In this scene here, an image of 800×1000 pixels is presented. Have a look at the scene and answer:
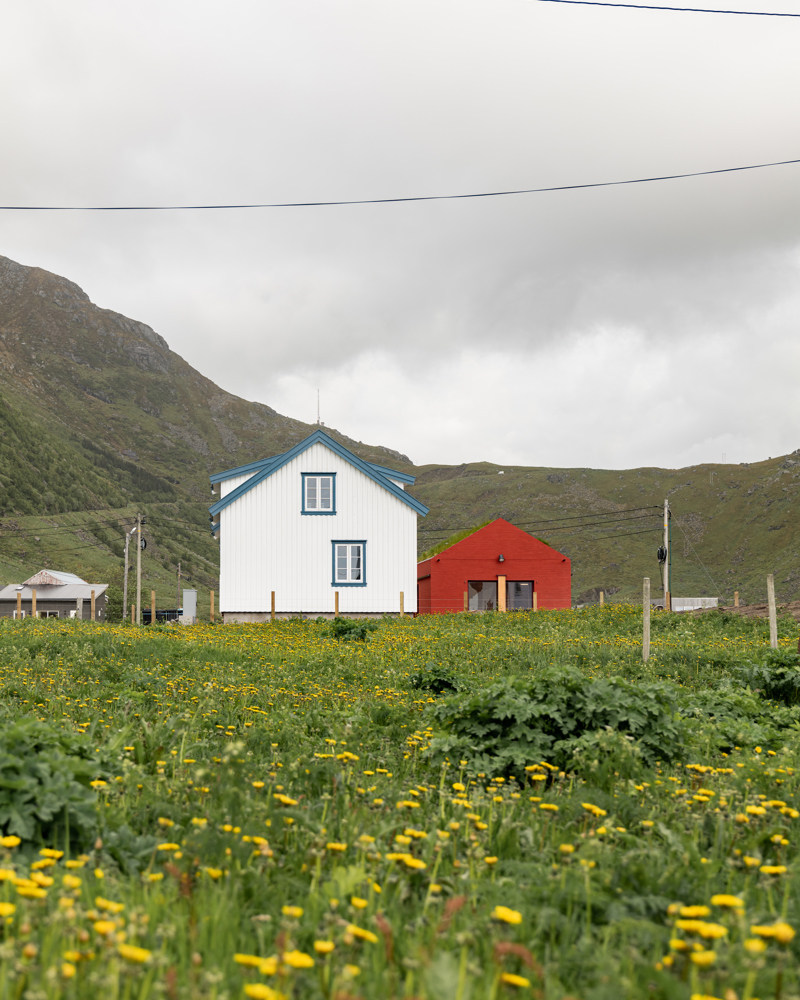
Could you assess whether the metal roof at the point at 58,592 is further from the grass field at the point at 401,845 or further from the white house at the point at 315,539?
the grass field at the point at 401,845

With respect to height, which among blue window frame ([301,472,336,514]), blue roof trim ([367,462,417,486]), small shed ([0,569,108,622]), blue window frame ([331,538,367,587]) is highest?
blue roof trim ([367,462,417,486])

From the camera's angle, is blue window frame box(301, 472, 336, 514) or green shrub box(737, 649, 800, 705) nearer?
green shrub box(737, 649, 800, 705)

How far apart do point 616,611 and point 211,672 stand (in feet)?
49.6

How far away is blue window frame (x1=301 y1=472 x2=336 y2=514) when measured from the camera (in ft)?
88.1

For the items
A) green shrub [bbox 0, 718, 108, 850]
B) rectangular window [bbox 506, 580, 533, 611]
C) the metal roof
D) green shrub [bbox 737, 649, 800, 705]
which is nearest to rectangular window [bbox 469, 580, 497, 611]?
rectangular window [bbox 506, 580, 533, 611]

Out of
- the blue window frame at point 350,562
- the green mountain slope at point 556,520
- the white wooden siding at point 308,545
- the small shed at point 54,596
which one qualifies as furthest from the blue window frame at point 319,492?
the green mountain slope at point 556,520

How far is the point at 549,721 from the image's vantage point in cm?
546

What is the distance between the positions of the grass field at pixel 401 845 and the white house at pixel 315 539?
18.5 metres

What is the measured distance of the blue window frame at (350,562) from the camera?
2658 cm

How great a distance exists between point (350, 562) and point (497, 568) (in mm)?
9246

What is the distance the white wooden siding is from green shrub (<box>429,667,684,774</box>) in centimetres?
2087

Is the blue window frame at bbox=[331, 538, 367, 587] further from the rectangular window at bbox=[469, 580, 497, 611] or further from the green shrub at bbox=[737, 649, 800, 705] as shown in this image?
the green shrub at bbox=[737, 649, 800, 705]

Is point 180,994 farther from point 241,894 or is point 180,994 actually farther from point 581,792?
point 581,792

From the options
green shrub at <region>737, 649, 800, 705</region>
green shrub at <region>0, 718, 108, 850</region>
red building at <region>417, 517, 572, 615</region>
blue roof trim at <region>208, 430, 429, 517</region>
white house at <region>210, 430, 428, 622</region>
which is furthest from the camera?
red building at <region>417, 517, 572, 615</region>
